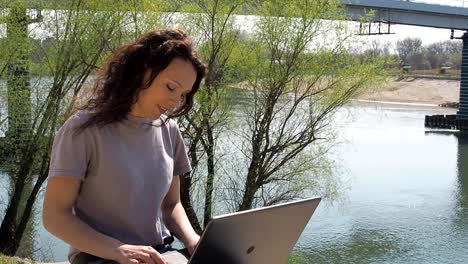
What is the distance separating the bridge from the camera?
19.7m

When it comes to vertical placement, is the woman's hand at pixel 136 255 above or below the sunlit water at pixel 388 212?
above

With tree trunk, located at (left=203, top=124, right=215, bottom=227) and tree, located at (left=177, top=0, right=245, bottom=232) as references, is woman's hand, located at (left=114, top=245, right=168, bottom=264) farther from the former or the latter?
tree trunk, located at (left=203, top=124, right=215, bottom=227)

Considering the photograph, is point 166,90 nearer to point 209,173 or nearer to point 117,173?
point 117,173

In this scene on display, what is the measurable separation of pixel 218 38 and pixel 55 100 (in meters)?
2.44

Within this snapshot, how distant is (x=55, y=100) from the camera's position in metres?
9.09

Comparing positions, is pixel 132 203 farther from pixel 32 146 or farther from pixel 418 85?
pixel 418 85

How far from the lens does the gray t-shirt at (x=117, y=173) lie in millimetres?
1225

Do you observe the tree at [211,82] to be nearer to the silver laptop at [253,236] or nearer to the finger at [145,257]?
the silver laptop at [253,236]

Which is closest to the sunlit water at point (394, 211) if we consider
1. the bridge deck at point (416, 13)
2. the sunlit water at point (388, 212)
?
the sunlit water at point (388, 212)

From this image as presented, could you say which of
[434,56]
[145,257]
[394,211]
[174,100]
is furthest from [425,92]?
[145,257]

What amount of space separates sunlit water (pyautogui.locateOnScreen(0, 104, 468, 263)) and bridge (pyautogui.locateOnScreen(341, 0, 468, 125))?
396 cm

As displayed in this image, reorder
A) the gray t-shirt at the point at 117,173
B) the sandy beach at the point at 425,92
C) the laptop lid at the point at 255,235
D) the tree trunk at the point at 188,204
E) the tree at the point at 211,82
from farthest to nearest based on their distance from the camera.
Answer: the sandy beach at the point at 425,92, the tree at the point at 211,82, the tree trunk at the point at 188,204, the gray t-shirt at the point at 117,173, the laptop lid at the point at 255,235

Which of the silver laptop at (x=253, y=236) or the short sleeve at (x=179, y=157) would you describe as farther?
the short sleeve at (x=179, y=157)

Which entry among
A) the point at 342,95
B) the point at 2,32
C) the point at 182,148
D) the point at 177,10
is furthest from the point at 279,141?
the point at 182,148
